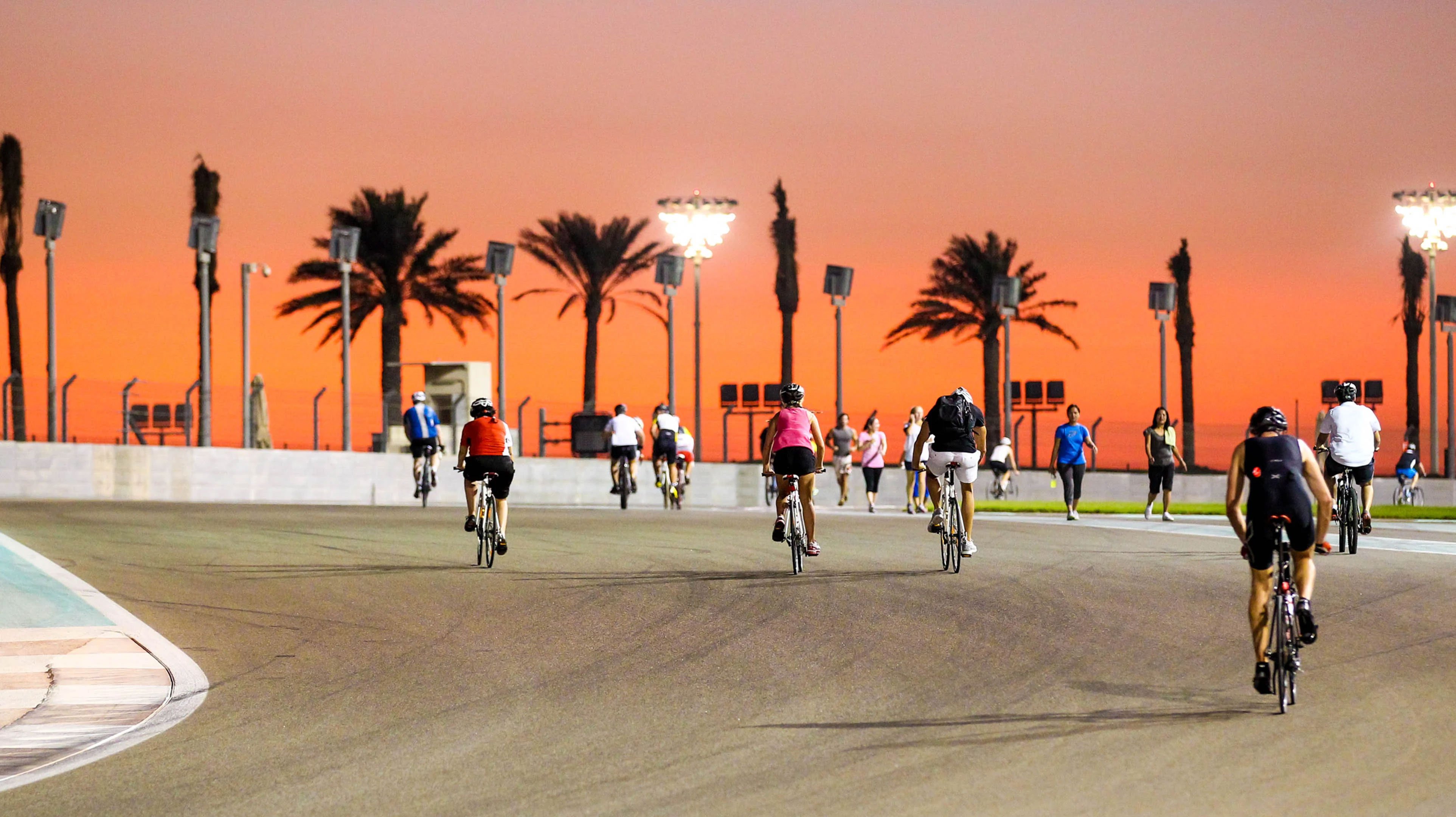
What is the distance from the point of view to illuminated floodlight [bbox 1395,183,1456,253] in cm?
4506

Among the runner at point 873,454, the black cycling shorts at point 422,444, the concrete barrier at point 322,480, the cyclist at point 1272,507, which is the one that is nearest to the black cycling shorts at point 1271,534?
the cyclist at point 1272,507

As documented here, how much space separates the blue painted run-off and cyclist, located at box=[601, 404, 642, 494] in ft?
46.2

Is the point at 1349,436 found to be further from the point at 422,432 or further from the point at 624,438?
the point at 422,432

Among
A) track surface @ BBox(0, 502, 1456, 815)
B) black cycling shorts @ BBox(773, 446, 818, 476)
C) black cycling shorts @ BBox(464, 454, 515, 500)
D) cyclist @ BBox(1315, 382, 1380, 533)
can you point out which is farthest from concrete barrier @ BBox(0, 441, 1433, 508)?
cyclist @ BBox(1315, 382, 1380, 533)

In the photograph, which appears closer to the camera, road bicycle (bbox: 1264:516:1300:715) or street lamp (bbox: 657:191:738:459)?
road bicycle (bbox: 1264:516:1300:715)

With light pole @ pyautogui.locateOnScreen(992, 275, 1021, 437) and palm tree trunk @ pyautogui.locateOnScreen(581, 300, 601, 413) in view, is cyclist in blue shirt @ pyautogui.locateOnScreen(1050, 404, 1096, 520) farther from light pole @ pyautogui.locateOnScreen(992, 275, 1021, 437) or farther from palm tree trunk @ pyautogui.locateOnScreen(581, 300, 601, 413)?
palm tree trunk @ pyautogui.locateOnScreen(581, 300, 601, 413)

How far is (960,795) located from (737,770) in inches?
40.9

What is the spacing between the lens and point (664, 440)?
31.1m

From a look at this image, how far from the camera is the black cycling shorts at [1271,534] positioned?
914cm

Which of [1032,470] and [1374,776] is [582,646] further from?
[1032,470]

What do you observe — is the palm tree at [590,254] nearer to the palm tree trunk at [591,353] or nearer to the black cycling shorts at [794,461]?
the palm tree trunk at [591,353]

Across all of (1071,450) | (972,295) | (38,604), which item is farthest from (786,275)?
(38,604)

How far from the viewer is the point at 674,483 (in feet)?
106

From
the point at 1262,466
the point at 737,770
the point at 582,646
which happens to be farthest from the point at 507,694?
the point at 1262,466
